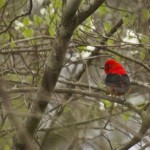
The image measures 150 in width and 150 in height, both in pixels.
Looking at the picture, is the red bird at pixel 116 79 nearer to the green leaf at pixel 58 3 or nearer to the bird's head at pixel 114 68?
the bird's head at pixel 114 68

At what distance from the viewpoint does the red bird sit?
555 centimetres

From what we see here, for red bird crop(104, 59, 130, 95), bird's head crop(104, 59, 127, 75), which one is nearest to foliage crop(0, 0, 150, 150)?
red bird crop(104, 59, 130, 95)

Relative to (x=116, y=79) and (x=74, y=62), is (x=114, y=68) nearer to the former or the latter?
(x=116, y=79)

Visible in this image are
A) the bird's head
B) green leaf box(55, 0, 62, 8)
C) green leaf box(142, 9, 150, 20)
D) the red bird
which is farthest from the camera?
the bird's head

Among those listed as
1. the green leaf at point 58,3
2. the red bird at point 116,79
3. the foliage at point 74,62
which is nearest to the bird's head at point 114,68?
the red bird at point 116,79

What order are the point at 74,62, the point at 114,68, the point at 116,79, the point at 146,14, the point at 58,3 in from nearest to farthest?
the point at 58,3
the point at 146,14
the point at 74,62
the point at 116,79
the point at 114,68

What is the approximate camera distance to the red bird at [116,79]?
5547mm

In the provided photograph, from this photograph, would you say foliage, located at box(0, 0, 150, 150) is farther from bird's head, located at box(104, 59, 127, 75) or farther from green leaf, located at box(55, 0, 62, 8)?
bird's head, located at box(104, 59, 127, 75)

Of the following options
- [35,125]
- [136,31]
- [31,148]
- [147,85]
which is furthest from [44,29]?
[31,148]

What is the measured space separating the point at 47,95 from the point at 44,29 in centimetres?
318

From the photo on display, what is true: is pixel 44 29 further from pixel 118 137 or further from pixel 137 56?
pixel 118 137

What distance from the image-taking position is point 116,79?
594 cm

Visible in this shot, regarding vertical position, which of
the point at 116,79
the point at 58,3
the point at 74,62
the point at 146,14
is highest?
the point at 58,3

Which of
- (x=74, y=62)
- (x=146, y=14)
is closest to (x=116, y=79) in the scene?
(x=74, y=62)
